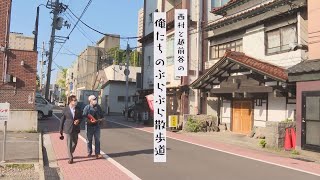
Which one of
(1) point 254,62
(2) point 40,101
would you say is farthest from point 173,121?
(2) point 40,101

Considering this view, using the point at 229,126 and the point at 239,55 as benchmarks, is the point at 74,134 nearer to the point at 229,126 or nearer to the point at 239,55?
the point at 239,55

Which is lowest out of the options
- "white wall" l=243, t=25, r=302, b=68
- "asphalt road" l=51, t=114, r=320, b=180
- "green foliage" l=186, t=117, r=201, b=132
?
"asphalt road" l=51, t=114, r=320, b=180

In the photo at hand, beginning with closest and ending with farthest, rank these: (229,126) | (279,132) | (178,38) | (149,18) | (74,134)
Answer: (178,38)
(74,134)
(279,132)
(229,126)
(149,18)

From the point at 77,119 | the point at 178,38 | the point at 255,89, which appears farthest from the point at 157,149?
the point at 255,89

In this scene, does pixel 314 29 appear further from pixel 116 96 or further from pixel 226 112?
pixel 116 96

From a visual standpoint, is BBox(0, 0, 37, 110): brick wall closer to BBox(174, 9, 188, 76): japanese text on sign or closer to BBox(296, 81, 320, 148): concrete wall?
BBox(296, 81, 320, 148): concrete wall

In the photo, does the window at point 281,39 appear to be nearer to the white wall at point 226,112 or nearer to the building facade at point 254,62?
the building facade at point 254,62

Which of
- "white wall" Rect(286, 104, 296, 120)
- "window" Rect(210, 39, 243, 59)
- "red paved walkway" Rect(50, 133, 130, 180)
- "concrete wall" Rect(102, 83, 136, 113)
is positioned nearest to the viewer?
"red paved walkway" Rect(50, 133, 130, 180)

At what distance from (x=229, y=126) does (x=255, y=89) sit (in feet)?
15.7

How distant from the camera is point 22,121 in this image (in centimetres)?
2064

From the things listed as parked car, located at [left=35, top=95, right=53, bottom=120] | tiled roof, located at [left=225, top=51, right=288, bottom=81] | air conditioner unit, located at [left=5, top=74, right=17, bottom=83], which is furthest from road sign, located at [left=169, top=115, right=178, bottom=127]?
parked car, located at [left=35, top=95, right=53, bottom=120]

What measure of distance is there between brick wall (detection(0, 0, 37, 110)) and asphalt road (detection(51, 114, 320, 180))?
7055 millimetres

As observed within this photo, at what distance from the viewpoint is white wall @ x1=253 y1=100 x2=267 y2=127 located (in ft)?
71.7

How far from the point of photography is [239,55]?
2223 cm
